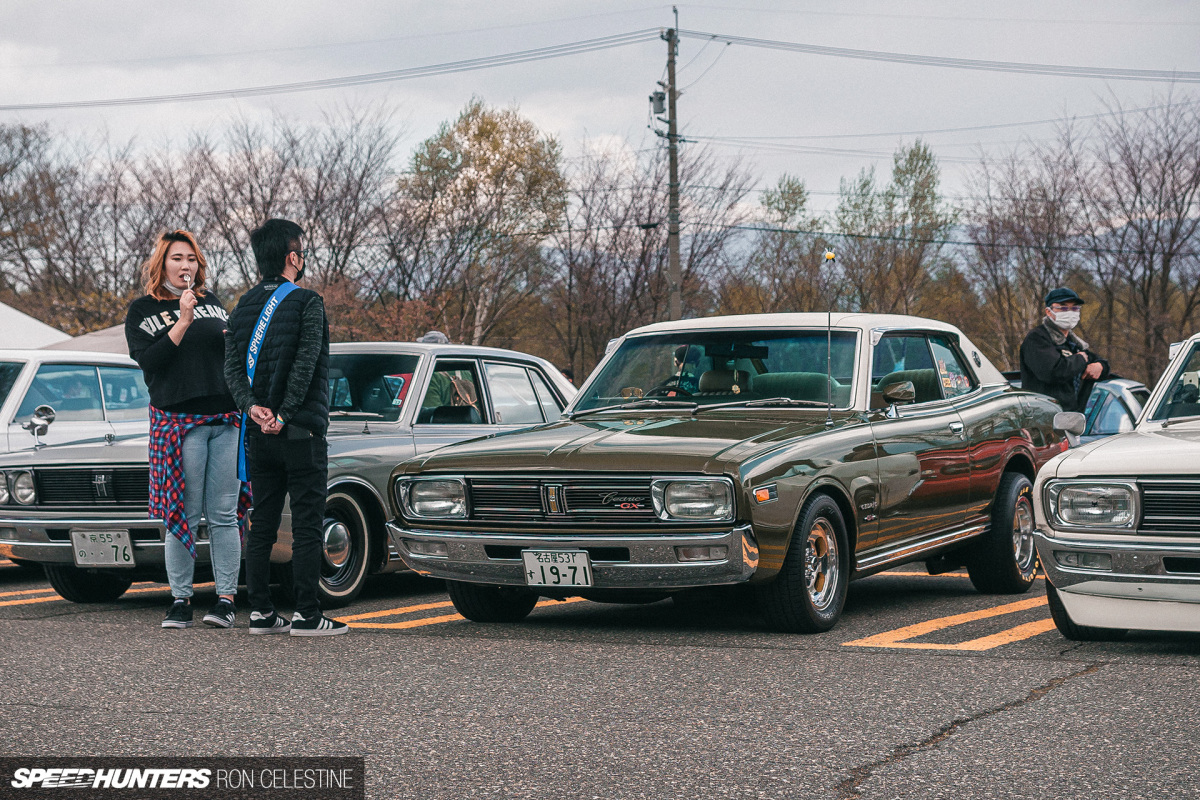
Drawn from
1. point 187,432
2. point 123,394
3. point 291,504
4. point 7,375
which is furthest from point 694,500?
point 7,375

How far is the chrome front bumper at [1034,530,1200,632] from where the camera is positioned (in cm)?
524

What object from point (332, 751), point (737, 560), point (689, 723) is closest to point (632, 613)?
point (737, 560)

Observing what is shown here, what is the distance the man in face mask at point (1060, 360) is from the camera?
32.9ft

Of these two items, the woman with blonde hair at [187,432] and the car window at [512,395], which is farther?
the car window at [512,395]

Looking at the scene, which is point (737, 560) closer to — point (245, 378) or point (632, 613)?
point (632, 613)

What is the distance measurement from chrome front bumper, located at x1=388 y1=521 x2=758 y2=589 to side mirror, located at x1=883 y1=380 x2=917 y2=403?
1.55 metres

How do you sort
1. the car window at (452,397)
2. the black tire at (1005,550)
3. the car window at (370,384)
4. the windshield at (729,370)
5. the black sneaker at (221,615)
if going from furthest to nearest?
1. the car window at (452,397)
2. the car window at (370,384)
3. the black tire at (1005,550)
4. the windshield at (729,370)
5. the black sneaker at (221,615)

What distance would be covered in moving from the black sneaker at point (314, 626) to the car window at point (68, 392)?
4492 mm

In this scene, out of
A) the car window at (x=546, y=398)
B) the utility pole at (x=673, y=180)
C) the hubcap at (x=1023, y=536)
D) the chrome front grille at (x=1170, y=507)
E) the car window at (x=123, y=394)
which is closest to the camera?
the chrome front grille at (x=1170, y=507)

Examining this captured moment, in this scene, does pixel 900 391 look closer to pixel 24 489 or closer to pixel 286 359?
pixel 286 359

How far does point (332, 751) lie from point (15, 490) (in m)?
4.53

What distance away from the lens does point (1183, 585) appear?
523 centimetres

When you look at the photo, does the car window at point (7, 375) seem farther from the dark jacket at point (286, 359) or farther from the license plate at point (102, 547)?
the dark jacket at point (286, 359)
